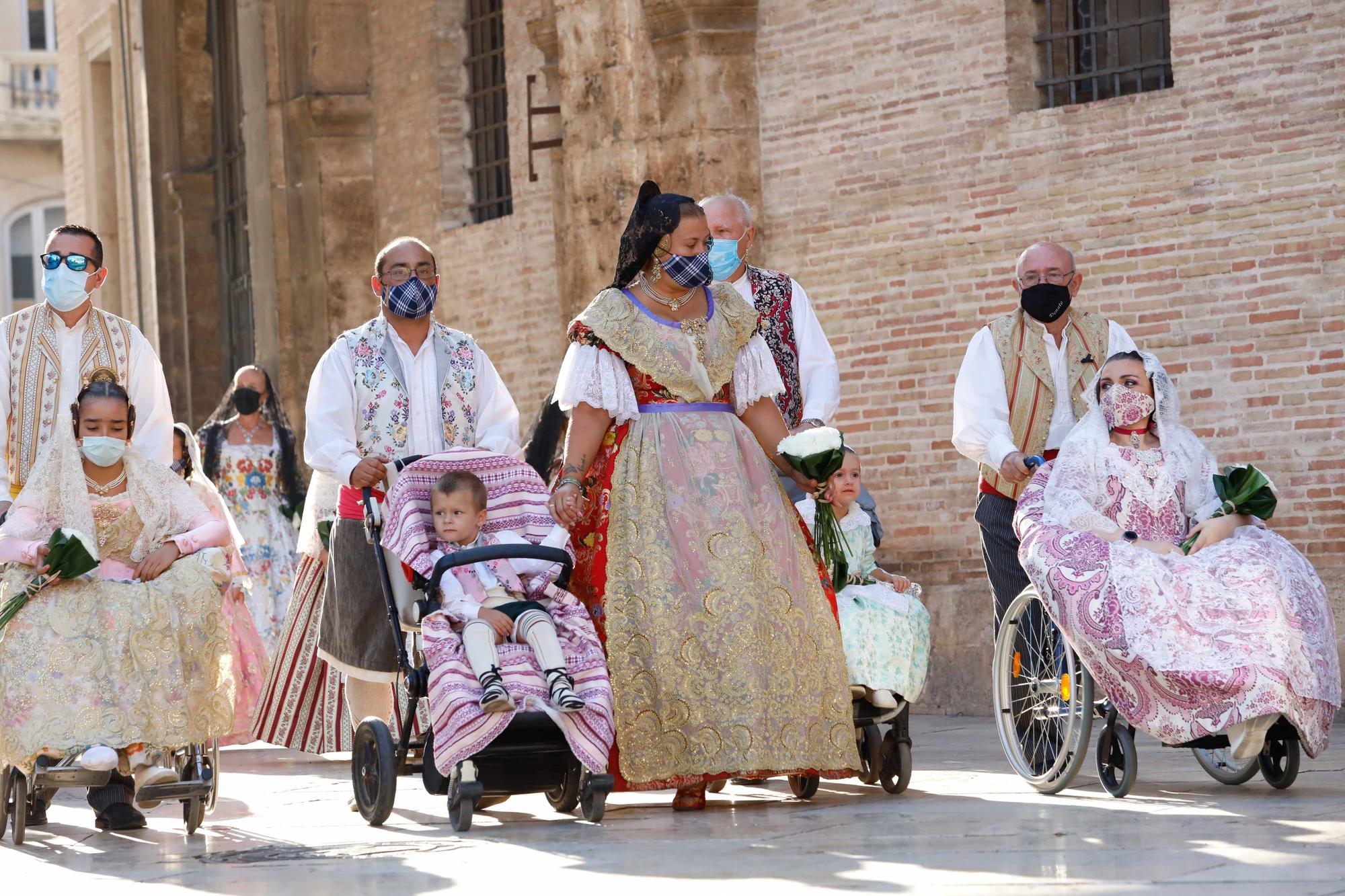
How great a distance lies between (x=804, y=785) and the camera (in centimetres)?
740

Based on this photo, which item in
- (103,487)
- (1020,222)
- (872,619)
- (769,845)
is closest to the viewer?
(769,845)

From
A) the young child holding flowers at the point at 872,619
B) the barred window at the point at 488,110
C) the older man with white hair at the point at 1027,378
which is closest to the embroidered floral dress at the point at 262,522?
the barred window at the point at 488,110

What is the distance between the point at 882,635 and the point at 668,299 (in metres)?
1.35

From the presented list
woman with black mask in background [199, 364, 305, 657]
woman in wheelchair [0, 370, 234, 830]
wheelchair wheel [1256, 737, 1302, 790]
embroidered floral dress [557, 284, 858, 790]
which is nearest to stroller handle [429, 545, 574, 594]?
embroidered floral dress [557, 284, 858, 790]

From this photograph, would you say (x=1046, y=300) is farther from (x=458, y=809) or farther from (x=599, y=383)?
(x=458, y=809)

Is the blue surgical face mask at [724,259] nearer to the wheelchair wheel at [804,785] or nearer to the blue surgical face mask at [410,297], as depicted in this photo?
the blue surgical face mask at [410,297]

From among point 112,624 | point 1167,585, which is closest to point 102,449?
point 112,624

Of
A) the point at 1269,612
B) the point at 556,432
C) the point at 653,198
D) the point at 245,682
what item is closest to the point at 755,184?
the point at 556,432

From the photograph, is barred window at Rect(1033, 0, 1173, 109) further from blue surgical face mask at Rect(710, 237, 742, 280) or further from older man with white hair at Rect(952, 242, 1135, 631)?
blue surgical face mask at Rect(710, 237, 742, 280)

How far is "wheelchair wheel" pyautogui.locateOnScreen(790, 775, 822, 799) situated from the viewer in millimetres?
7367

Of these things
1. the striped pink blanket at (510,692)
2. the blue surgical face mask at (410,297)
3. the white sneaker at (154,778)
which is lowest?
the white sneaker at (154,778)

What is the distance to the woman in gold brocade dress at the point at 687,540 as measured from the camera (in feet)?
22.9

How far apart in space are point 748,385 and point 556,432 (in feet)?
12.1

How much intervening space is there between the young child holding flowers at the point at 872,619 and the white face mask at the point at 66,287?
2.62 m
